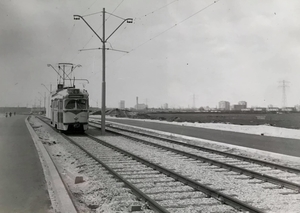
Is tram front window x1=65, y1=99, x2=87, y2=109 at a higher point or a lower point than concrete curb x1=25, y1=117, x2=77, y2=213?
higher

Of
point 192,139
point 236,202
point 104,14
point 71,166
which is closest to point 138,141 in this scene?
point 192,139

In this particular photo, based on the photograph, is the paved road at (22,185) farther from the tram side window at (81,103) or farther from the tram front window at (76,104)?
the tram side window at (81,103)

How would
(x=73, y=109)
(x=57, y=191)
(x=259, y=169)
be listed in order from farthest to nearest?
(x=73, y=109)
(x=259, y=169)
(x=57, y=191)

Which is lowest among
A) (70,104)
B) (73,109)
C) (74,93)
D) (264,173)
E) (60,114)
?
(264,173)

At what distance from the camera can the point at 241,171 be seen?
30.9 feet

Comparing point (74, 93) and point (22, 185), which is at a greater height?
point (74, 93)

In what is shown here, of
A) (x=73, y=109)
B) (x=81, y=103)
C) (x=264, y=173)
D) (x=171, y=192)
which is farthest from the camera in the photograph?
(x=81, y=103)

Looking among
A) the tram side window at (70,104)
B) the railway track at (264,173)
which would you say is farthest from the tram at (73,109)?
the railway track at (264,173)

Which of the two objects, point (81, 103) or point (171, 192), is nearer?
point (171, 192)

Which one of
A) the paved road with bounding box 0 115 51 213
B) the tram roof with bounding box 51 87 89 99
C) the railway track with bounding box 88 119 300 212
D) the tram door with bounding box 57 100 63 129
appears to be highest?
the tram roof with bounding box 51 87 89 99

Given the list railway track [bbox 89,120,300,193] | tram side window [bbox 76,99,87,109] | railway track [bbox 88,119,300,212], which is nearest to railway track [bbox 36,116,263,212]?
railway track [bbox 88,119,300,212]

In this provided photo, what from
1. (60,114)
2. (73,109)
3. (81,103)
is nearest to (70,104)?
(73,109)

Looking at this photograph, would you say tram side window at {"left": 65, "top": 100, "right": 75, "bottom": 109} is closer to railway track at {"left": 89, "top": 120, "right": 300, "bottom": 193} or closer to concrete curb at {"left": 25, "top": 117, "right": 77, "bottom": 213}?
railway track at {"left": 89, "top": 120, "right": 300, "bottom": 193}

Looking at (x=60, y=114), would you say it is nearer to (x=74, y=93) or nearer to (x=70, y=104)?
(x=70, y=104)
